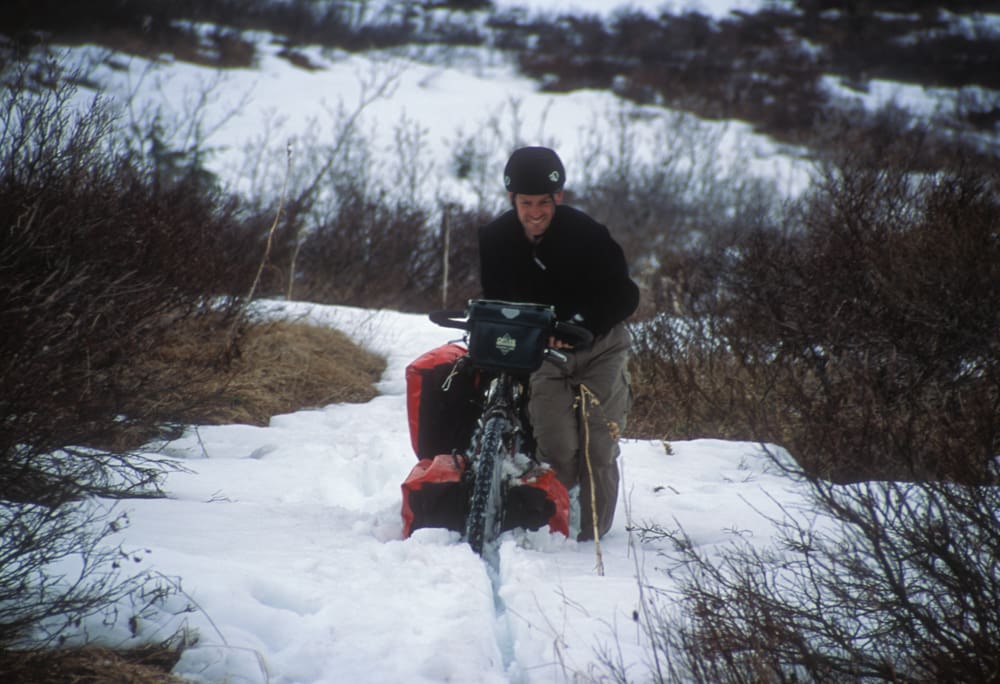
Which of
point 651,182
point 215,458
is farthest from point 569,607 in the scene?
point 651,182

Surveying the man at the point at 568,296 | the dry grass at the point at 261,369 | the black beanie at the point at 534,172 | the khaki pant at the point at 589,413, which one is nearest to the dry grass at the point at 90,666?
the man at the point at 568,296

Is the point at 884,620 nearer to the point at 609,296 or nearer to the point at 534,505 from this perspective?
the point at 534,505

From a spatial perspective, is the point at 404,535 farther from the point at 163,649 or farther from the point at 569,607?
the point at 163,649

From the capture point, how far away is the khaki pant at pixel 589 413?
365cm

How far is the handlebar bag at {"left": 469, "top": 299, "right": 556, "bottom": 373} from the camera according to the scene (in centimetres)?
288

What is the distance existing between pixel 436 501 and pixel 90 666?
57.9 inches

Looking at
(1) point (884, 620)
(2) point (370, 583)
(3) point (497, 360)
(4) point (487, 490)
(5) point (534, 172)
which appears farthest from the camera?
(5) point (534, 172)

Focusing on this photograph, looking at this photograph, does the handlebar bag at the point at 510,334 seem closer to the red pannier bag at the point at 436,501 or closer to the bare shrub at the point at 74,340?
the red pannier bag at the point at 436,501

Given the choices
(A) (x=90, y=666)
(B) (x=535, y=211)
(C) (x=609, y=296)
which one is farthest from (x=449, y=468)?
(A) (x=90, y=666)

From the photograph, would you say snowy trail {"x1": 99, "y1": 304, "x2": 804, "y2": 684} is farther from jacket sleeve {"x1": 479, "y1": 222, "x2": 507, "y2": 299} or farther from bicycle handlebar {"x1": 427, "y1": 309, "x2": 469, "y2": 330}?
jacket sleeve {"x1": 479, "y1": 222, "x2": 507, "y2": 299}

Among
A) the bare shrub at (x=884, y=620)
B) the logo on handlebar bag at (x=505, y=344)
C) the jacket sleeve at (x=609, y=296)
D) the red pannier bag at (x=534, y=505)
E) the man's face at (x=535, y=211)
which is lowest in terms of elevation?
the red pannier bag at (x=534, y=505)

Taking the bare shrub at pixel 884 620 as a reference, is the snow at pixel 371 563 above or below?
below

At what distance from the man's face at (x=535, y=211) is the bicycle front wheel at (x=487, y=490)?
950 millimetres

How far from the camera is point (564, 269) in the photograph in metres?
3.53
